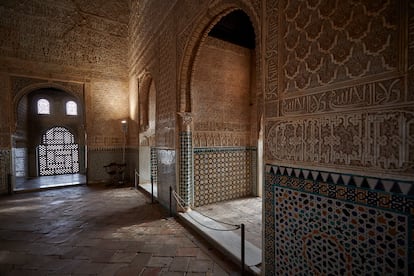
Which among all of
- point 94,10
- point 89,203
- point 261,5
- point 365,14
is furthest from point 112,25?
point 365,14

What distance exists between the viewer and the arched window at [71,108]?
13.6m

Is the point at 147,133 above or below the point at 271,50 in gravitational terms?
below

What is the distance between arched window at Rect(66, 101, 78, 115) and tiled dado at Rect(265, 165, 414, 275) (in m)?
15.0

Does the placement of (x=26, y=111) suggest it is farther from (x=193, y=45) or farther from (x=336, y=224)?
(x=336, y=224)

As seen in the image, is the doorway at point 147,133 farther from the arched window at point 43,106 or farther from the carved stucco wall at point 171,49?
the arched window at point 43,106

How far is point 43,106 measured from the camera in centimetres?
1304

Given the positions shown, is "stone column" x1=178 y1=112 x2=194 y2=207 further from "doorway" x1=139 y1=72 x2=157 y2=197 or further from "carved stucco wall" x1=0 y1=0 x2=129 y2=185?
"carved stucco wall" x1=0 y1=0 x2=129 y2=185

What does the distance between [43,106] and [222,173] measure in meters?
13.3

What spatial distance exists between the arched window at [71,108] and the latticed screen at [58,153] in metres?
1.17

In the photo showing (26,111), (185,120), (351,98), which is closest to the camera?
(351,98)

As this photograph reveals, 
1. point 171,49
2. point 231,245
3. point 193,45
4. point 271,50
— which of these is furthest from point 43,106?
point 271,50

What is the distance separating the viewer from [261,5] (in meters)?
2.52

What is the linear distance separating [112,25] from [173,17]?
586cm

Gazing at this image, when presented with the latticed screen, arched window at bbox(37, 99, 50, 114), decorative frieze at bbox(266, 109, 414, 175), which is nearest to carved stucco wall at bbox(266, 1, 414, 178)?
decorative frieze at bbox(266, 109, 414, 175)
